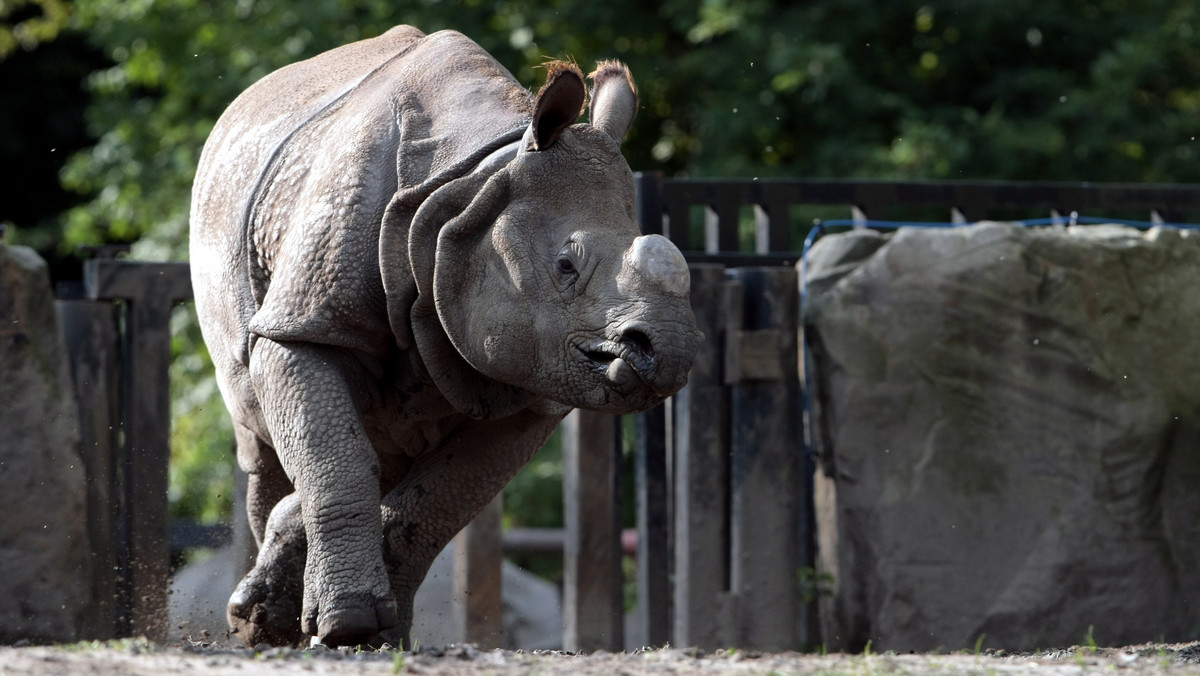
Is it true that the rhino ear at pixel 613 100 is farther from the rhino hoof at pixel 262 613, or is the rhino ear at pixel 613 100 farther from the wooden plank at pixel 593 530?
the wooden plank at pixel 593 530

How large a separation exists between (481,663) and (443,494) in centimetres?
131

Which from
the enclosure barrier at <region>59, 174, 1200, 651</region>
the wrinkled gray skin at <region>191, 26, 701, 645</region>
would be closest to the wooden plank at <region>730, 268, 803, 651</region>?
the enclosure barrier at <region>59, 174, 1200, 651</region>

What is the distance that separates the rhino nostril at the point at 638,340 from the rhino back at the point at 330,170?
78 centimetres

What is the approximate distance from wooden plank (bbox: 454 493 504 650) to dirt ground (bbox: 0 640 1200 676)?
2.89 metres

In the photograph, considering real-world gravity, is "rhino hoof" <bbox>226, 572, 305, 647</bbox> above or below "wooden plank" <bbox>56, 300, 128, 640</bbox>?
below

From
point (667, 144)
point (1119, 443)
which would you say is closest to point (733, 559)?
point (1119, 443)

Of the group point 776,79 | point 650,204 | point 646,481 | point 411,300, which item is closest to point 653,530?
point 646,481

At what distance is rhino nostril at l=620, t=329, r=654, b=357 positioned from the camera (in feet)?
12.9

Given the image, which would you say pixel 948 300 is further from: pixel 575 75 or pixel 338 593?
pixel 338 593

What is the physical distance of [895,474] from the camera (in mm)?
6531

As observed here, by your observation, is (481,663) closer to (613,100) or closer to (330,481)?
(330,481)

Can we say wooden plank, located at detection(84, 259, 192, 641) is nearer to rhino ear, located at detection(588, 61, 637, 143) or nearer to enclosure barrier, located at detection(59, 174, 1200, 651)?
enclosure barrier, located at detection(59, 174, 1200, 651)

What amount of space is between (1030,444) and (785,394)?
3.32 feet

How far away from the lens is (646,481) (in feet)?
22.7
